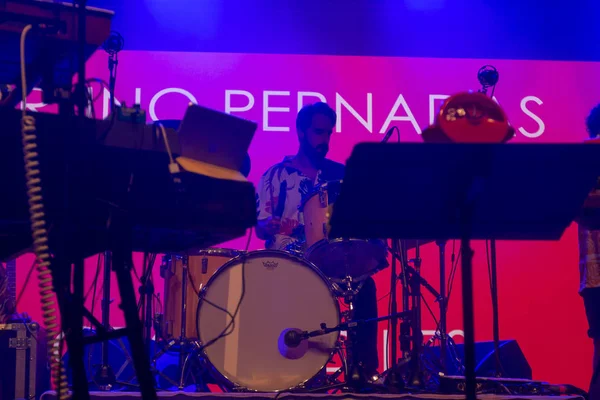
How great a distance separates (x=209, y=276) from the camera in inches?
189

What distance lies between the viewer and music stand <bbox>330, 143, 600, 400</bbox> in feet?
6.86

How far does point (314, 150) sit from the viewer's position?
18.1 feet

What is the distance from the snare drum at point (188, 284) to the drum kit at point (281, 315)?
0.12m

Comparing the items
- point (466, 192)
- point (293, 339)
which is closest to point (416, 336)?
point (293, 339)

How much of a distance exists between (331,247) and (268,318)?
1.97ft

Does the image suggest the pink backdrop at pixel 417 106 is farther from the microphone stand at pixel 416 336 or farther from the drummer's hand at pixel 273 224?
the microphone stand at pixel 416 336

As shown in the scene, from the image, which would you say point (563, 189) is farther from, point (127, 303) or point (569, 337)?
point (569, 337)

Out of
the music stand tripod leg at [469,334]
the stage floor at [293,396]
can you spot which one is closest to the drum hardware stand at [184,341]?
the stage floor at [293,396]

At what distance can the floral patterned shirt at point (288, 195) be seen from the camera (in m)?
4.97

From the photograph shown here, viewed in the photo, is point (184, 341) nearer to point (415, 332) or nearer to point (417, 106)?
point (415, 332)

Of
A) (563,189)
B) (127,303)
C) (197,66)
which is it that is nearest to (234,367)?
(127,303)

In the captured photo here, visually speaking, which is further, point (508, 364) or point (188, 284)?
point (508, 364)

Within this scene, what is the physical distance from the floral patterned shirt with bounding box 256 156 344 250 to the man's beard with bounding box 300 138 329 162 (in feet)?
0.26

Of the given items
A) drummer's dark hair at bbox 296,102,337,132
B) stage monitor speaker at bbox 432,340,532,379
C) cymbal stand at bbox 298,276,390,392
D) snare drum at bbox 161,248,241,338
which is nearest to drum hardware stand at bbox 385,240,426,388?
cymbal stand at bbox 298,276,390,392
